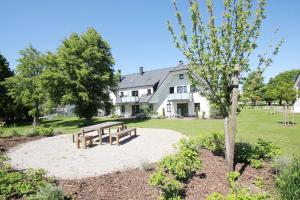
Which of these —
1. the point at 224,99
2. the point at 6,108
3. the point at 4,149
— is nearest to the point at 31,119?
the point at 6,108

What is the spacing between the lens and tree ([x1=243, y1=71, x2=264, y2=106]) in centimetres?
627

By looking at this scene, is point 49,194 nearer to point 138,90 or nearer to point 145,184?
point 145,184

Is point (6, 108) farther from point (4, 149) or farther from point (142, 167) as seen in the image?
point (142, 167)

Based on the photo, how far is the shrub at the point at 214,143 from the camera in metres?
8.53

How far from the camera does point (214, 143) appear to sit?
28.6ft

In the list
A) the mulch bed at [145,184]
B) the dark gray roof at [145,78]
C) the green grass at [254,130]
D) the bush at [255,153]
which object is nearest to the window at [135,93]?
the dark gray roof at [145,78]

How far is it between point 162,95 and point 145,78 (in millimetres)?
7023

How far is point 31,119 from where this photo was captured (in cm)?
4053

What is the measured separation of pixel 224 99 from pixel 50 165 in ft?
25.7

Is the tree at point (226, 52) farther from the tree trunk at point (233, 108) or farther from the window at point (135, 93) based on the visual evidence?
the window at point (135, 93)

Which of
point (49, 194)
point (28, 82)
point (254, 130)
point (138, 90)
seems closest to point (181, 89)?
point (138, 90)

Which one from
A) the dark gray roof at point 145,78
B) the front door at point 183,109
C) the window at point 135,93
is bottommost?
the front door at point 183,109

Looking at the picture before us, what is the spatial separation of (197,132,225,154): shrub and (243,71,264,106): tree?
9.49 ft

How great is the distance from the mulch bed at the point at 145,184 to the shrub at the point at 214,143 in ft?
3.58
